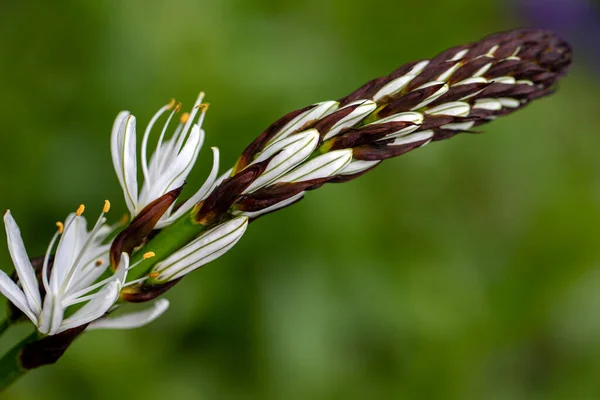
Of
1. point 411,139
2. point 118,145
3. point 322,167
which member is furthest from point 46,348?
point 411,139

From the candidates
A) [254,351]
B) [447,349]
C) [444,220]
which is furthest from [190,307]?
[444,220]

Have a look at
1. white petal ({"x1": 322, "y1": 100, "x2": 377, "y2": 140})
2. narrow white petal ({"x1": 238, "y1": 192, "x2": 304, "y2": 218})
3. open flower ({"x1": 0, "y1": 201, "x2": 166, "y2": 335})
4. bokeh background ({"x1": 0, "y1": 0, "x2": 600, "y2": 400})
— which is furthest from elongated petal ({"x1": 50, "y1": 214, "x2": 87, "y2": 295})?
bokeh background ({"x1": 0, "y1": 0, "x2": 600, "y2": 400})

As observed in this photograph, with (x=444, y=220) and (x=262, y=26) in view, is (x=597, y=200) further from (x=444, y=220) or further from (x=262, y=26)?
(x=262, y=26)

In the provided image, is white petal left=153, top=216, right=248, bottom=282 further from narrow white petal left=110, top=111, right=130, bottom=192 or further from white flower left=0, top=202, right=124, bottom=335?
narrow white petal left=110, top=111, right=130, bottom=192

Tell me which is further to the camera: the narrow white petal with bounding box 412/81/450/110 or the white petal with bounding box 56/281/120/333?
the narrow white petal with bounding box 412/81/450/110

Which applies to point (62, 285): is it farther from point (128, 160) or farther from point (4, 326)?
point (128, 160)

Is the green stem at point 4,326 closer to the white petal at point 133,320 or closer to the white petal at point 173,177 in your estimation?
the white petal at point 133,320

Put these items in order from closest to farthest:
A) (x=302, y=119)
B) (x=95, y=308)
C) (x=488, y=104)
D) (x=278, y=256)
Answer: (x=95, y=308)
(x=302, y=119)
(x=488, y=104)
(x=278, y=256)
